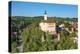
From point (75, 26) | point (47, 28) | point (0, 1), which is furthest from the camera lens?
point (75, 26)

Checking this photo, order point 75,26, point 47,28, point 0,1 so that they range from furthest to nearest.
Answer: point 75,26 < point 47,28 < point 0,1

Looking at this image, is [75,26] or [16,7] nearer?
[16,7]

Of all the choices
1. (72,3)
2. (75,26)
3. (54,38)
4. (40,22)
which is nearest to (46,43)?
(54,38)

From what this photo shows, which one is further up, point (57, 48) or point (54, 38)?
point (54, 38)

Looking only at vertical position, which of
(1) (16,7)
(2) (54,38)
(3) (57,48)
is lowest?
(3) (57,48)

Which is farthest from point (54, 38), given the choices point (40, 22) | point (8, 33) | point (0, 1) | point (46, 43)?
point (0, 1)

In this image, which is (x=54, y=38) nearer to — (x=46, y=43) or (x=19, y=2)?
(x=46, y=43)
